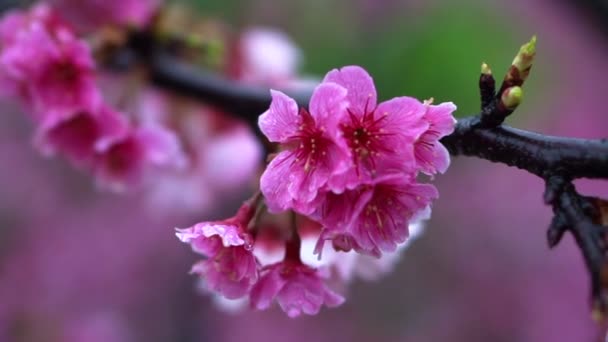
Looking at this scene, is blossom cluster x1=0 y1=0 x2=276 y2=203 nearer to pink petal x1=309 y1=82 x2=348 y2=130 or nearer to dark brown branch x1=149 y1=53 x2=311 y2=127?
dark brown branch x1=149 y1=53 x2=311 y2=127

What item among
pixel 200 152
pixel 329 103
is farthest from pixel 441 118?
pixel 200 152

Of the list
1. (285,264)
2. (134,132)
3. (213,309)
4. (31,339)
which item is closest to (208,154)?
(134,132)

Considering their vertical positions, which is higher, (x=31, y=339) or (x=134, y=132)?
(x=134, y=132)

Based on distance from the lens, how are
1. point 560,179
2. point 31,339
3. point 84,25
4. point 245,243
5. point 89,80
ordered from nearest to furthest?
1. point 560,179
2. point 245,243
3. point 89,80
4. point 84,25
5. point 31,339

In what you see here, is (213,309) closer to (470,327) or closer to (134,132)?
(470,327)

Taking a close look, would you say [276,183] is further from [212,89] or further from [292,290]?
[212,89]

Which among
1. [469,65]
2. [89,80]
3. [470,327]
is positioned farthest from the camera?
[469,65]

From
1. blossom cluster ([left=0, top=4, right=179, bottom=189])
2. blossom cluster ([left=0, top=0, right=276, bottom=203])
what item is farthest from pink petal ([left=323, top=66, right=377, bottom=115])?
blossom cluster ([left=0, top=4, right=179, bottom=189])
